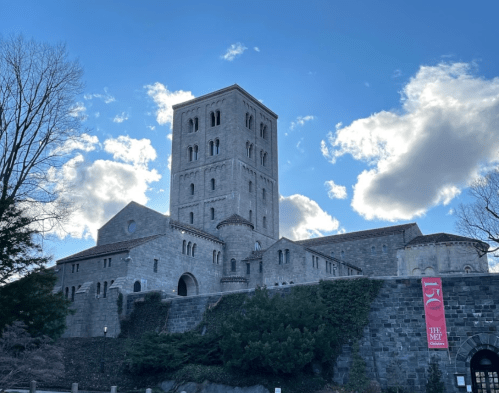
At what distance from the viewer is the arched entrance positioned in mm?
53562

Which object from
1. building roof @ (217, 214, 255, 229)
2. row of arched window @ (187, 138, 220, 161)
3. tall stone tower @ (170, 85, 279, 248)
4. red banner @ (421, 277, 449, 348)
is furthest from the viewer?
row of arched window @ (187, 138, 220, 161)

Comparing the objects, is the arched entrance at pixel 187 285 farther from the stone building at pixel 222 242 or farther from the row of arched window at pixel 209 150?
the row of arched window at pixel 209 150

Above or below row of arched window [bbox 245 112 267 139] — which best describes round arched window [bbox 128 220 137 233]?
below

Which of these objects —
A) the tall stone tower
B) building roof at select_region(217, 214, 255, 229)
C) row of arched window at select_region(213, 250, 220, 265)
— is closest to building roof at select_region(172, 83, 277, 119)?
the tall stone tower

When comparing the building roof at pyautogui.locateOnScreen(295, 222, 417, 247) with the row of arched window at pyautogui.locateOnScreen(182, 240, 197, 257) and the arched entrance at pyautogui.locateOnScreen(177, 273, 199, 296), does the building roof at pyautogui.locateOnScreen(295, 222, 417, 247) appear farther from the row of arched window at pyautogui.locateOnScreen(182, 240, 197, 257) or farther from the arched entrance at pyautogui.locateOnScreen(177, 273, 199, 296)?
the arched entrance at pyautogui.locateOnScreen(177, 273, 199, 296)

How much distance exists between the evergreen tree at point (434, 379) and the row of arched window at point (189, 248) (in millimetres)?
27690

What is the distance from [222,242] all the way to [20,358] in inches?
1387

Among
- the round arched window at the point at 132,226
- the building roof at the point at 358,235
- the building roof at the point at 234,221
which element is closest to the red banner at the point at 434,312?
the building roof at the point at 358,235

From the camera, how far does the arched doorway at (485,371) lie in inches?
1179

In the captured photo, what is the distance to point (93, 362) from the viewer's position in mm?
34500

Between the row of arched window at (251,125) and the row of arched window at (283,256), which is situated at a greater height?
the row of arched window at (251,125)

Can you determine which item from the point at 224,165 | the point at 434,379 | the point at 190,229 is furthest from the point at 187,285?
the point at 434,379

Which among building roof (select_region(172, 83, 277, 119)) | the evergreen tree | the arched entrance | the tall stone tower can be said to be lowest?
the evergreen tree

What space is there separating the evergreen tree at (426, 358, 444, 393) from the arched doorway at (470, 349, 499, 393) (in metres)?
1.88
